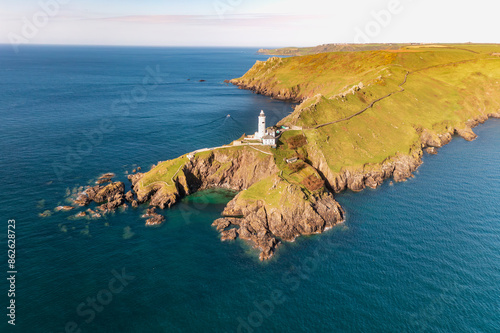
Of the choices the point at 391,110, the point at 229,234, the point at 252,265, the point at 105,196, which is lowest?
the point at 252,265

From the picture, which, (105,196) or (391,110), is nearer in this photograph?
(105,196)

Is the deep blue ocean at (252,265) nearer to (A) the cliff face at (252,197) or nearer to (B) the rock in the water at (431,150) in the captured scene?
(A) the cliff face at (252,197)

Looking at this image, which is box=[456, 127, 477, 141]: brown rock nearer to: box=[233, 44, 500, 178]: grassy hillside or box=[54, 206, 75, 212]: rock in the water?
box=[233, 44, 500, 178]: grassy hillside

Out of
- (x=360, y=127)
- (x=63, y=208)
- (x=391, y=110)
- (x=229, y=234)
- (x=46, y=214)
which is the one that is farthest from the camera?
(x=391, y=110)

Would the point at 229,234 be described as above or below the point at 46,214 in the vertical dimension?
below

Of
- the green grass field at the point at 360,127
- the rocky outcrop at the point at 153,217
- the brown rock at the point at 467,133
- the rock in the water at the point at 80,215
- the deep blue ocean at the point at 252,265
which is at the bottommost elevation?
the deep blue ocean at the point at 252,265

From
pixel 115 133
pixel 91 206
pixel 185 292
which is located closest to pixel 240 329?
pixel 185 292

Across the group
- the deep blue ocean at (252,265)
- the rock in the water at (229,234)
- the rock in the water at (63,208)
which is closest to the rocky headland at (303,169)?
the rock in the water at (229,234)

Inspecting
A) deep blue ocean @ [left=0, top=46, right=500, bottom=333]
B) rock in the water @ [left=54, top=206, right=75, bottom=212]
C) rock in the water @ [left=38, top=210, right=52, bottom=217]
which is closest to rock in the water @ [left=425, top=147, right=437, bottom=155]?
deep blue ocean @ [left=0, top=46, right=500, bottom=333]

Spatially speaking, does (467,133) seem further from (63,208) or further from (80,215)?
(63,208)

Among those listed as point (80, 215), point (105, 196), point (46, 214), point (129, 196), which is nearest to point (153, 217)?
point (129, 196)

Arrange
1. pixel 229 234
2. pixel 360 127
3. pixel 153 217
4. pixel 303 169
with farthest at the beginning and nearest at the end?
pixel 360 127 < pixel 303 169 < pixel 153 217 < pixel 229 234
